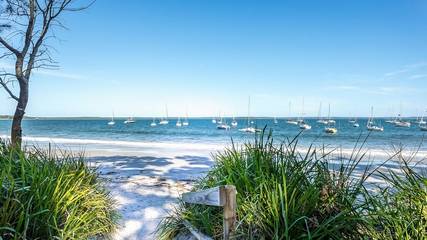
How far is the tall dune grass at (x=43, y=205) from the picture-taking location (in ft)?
8.00

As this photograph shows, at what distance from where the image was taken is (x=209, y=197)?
2.79 metres

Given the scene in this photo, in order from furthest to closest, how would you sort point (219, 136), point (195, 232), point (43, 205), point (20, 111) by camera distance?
point (219, 136), point (20, 111), point (195, 232), point (43, 205)

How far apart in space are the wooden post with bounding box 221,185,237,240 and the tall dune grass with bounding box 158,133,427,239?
0.25 feet

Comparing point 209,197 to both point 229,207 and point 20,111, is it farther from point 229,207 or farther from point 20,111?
point 20,111

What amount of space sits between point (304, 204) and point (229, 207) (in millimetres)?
634

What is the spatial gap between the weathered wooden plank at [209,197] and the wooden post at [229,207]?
0.03 meters

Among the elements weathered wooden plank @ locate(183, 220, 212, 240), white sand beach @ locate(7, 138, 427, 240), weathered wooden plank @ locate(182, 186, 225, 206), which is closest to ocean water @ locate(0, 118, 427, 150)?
weathered wooden plank @ locate(182, 186, 225, 206)

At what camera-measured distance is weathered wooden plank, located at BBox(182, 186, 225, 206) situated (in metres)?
2.57

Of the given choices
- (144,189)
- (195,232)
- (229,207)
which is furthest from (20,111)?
(229,207)

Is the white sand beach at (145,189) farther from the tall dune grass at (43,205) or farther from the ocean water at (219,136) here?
the ocean water at (219,136)

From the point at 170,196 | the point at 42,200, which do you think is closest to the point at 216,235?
the point at 42,200

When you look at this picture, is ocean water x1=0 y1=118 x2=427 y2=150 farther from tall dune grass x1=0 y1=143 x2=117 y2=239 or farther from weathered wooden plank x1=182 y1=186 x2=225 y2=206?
tall dune grass x1=0 y1=143 x2=117 y2=239

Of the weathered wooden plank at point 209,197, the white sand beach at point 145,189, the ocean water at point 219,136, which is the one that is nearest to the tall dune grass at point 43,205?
the white sand beach at point 145,189

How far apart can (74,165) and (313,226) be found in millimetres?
3098
